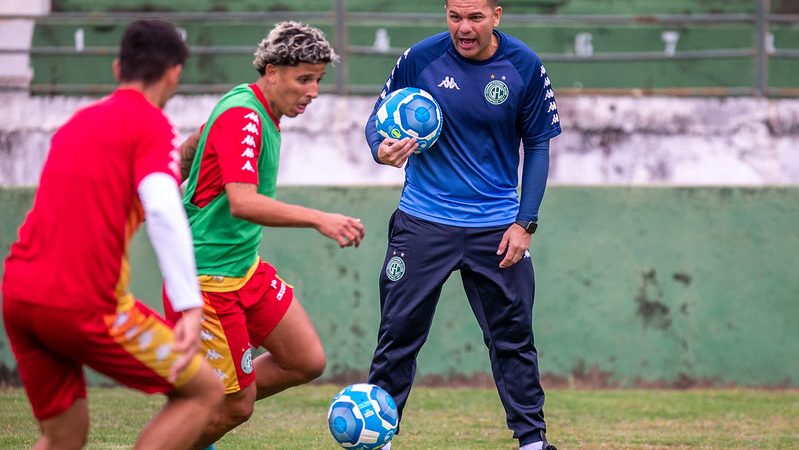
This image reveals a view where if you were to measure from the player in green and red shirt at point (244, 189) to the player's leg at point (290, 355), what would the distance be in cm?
7

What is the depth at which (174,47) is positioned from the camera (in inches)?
169

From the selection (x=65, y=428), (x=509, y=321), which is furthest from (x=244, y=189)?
(x=509, y=321)

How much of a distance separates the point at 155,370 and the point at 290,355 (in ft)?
4.91

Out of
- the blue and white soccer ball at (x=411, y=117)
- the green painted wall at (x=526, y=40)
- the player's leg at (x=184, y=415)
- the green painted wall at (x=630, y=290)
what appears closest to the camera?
the player's leg at (x=184, y=415)

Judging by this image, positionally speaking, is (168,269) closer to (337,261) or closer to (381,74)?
(337,261)

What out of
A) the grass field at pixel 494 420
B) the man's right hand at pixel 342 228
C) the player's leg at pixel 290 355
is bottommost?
the grass field at pixel 494 420

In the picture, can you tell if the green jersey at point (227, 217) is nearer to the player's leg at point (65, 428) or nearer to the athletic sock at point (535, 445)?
the player's leg at point (65, 428)

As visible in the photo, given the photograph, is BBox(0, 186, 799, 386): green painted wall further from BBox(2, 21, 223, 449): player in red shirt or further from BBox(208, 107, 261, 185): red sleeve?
BBox(2, 21, 223, 449): player in red shirt

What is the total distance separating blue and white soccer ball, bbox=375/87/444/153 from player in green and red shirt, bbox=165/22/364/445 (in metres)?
0.72

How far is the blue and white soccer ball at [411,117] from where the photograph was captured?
595 cm

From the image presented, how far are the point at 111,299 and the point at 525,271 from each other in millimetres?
2678

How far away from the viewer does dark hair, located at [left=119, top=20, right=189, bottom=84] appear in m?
4.25

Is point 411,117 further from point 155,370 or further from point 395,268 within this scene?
point 155,370

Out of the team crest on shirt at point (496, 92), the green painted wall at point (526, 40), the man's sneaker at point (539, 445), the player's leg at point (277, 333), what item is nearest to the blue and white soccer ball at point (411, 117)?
the team crest on shirt at point (496, 92)
